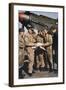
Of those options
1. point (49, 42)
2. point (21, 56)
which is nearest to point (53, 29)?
point (49, 42)

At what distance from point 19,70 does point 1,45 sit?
229 mm

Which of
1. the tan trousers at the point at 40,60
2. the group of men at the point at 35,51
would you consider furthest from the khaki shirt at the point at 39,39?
the tan trousers at the point at 40,60

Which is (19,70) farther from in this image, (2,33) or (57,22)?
(57,22)

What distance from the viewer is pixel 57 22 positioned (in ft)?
6.75

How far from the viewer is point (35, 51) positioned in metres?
1.99

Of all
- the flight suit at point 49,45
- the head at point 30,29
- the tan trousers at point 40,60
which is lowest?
the tan trousers at point 40,60

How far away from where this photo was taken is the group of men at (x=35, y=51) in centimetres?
195

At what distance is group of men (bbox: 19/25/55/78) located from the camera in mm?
1954

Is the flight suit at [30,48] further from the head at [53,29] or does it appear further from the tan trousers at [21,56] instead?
the head at [53,29]

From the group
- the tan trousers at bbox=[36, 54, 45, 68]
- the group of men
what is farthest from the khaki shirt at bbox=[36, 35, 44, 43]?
the tan trousers at bbox=[36, 54, 45, 68]

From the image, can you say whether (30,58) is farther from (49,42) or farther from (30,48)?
(49,42)

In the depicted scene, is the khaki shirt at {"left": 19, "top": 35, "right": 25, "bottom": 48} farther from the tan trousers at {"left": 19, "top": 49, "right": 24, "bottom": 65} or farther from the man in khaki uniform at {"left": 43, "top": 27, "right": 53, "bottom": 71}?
the man in khaki uniform at {"left": 43, "top": 27, "right": 53, "bottom": 71}

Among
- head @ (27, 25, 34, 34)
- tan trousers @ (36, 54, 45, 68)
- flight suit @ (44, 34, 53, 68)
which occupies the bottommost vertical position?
tan trousers @ (36, 54, 45, 68)
